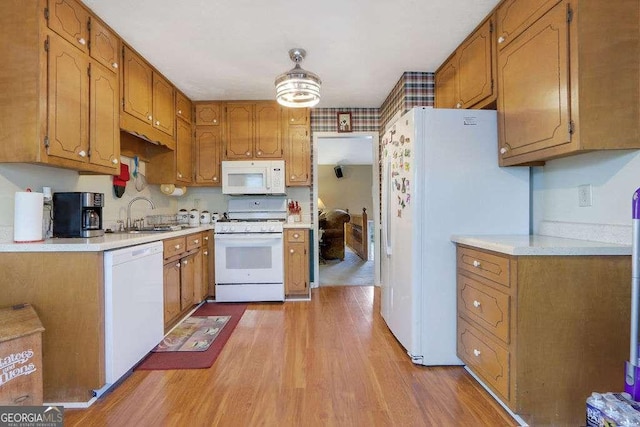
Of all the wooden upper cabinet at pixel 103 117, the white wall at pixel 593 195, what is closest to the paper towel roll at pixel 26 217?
the wooden upper cabinet at pixel 103 117

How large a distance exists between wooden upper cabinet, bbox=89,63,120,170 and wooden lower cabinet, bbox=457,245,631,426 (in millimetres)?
2621

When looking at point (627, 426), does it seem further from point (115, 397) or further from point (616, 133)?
point (115, 397)

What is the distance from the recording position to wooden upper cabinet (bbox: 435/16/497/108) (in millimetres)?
2162

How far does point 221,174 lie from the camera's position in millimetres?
3857

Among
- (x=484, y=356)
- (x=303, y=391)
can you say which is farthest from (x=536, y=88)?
(x=303, y=391)

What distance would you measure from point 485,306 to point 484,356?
0.94 ft

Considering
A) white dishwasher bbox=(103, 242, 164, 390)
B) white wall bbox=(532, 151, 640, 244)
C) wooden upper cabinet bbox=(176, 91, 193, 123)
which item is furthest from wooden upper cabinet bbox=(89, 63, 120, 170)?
white wall bbox=(532, 151, 640, 244)

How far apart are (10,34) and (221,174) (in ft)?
7.42

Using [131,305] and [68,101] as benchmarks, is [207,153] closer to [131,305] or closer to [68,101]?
[68,101]

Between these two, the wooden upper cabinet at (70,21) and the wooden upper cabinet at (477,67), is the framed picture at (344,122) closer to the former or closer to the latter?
the wooden upper cabinet at (477,67)

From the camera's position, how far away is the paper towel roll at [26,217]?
1729mm

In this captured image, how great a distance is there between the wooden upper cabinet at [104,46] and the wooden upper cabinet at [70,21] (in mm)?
59

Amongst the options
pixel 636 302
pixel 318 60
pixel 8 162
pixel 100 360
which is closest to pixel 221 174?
pixel 318 60

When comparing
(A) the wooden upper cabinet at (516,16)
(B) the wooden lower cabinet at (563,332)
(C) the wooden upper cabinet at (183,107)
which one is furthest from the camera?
(C) the wooden upper cabinet at (183,107)
